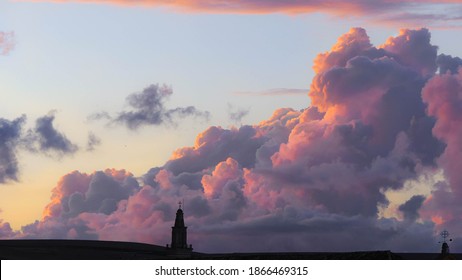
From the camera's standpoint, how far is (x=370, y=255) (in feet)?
472

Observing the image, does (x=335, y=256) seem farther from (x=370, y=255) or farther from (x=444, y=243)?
(x=444, y=243)

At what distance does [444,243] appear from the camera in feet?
627

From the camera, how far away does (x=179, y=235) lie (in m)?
191

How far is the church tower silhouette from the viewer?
189000 mm

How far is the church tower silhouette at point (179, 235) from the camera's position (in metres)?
189
